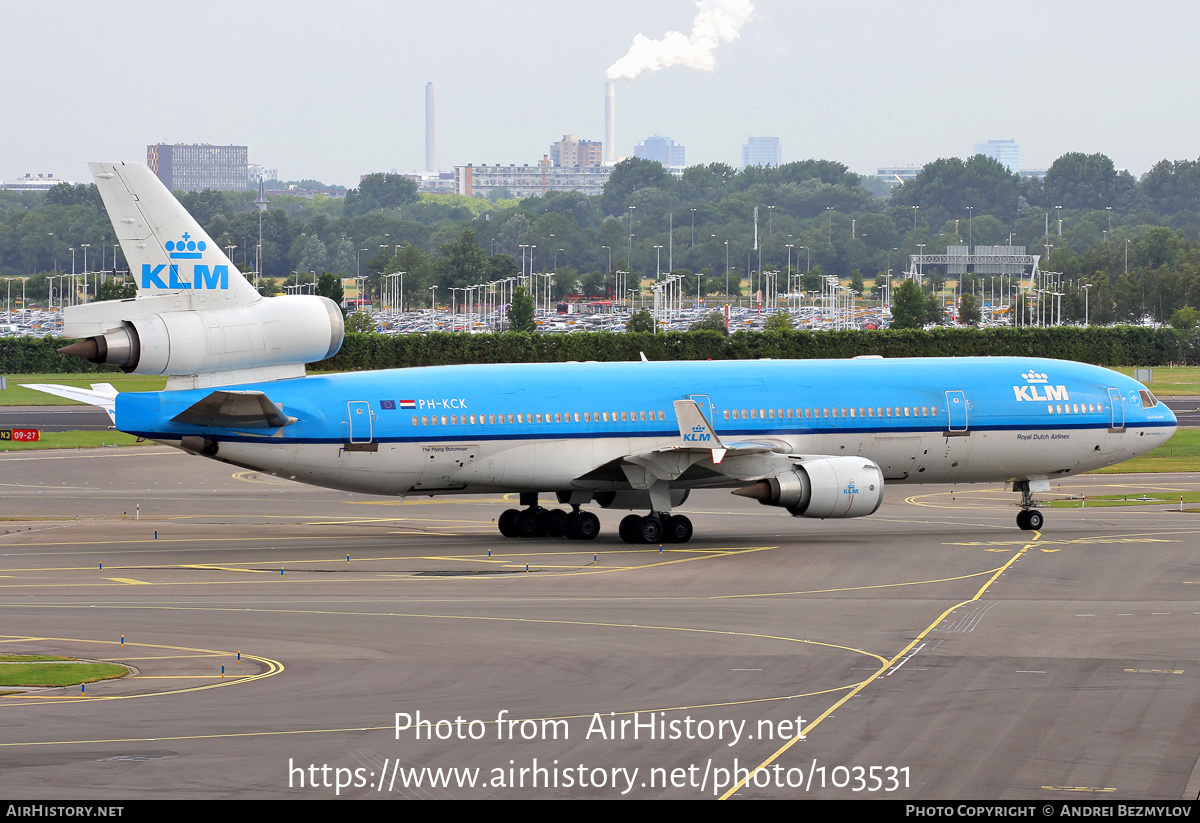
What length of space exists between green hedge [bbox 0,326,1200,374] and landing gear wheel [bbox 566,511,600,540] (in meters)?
67.2

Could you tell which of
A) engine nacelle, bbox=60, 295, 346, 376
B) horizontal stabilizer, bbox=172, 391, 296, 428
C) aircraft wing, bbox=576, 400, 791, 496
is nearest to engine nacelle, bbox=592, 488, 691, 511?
aircraft wing, bbox=576, 400, 791, 496

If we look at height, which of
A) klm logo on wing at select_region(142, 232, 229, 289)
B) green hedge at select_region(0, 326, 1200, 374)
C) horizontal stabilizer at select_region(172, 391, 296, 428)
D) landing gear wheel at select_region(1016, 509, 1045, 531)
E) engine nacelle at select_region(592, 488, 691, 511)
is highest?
klm logo on wing at select_region(142, 232, 229, 289)

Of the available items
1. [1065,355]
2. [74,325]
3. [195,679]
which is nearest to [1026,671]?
[195,679]

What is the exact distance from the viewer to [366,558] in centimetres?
3838

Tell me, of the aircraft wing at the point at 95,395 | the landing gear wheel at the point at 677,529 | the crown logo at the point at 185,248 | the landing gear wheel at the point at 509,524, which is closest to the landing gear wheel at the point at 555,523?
the landing gear wheel at the point at 509,524

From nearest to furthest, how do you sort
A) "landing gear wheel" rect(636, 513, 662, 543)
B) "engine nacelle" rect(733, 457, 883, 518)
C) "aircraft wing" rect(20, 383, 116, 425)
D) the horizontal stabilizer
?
the horizontal stabilizer → "aircraft wing" rect(20, 383, 116, 425) → "engine nacelle" rect(733, 457, 883, 518) → "landing gear wheel" rect(636, 513, 662, 543)

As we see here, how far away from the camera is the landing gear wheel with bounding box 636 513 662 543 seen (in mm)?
41500

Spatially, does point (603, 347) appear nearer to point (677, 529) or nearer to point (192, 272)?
point (677, 529)

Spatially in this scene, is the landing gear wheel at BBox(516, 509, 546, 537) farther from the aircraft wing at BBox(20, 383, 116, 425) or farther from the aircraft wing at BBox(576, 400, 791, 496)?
the aircraft wing at BBox(20, 383, 116, 425)

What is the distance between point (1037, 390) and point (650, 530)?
44.2ft

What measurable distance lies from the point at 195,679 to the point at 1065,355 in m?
111

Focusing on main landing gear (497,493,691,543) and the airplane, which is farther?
main landing gear (497,493,691,543)

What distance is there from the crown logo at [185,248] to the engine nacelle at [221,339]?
4.54 feet

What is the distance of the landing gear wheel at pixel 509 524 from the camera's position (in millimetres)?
43031
